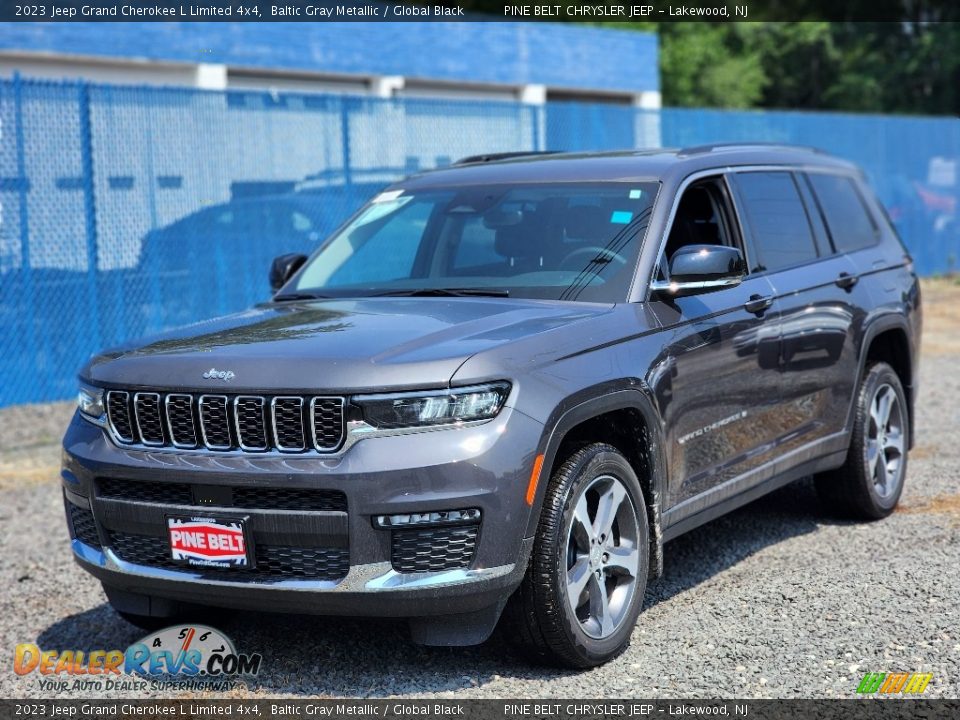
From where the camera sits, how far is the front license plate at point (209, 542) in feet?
13.9

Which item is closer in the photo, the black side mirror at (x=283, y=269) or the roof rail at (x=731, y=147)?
the roof rail at (x=731, y=147)

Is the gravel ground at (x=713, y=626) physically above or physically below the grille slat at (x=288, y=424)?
below

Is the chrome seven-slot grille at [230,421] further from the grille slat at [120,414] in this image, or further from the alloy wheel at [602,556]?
the alloy wheel at [602,556]

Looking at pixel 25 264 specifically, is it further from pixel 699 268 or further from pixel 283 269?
pixel 699 268

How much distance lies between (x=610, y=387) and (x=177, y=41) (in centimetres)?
1777

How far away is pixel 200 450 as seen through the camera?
14.3ft

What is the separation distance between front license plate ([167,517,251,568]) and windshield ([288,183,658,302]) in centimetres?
152

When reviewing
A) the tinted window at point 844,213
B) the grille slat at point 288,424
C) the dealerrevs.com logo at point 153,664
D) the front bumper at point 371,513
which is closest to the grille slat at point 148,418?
the front bumper at point 371,513

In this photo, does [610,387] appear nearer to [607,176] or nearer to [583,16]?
[607,176]

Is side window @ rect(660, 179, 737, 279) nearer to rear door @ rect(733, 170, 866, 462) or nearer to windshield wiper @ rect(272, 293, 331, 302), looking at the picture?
rear door @ rect(733, 170, 866, 462)

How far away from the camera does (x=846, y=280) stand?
21.5 feet

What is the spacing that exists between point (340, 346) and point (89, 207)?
24.1 feet

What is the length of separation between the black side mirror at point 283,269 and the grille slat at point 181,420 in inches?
75.4

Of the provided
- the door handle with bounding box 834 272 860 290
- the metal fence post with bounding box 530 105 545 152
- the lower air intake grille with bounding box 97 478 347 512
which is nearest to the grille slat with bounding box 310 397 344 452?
the lower air intake grille with bounding box 97 478 347 512
